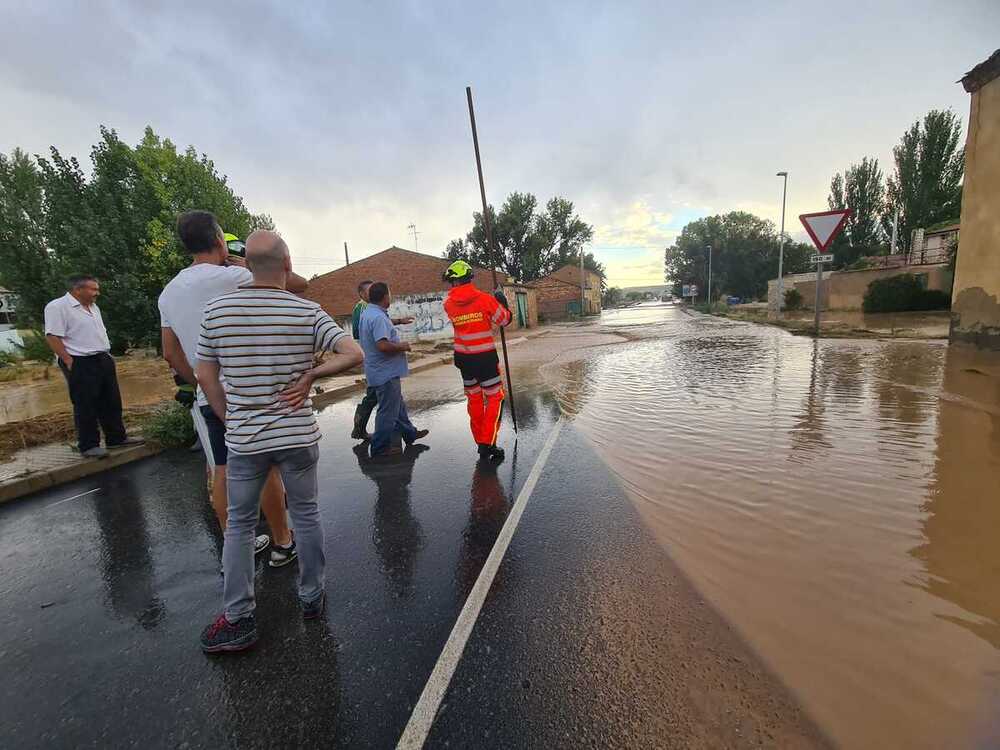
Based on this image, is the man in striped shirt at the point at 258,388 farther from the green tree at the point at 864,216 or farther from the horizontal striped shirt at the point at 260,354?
the green tree at the point at 864,216

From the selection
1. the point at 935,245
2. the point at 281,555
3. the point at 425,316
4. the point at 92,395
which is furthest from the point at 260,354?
the point at 935,245

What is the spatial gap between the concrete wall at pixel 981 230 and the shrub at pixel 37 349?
101 feet

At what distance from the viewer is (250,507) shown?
2289mm

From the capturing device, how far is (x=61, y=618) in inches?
104

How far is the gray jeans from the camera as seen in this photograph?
224 cm

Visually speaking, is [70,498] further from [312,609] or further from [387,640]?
[387,640]

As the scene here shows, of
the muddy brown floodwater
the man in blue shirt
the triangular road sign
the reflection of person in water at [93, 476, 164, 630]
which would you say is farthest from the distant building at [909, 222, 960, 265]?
the reflection of person in water at [93, 476, 164, 630]

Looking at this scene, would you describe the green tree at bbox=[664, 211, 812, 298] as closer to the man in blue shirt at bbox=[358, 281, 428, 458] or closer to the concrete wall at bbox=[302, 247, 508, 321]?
the concrete wall at bbox=[302, 247, 508, 321]

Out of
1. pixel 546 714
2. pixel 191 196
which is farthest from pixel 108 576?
pixel 191 196

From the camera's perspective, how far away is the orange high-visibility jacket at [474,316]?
4.61m

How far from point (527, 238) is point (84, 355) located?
5384 cm

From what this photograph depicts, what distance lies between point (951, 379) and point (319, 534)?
868 cm

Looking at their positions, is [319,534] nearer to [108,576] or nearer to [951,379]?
[108,576]

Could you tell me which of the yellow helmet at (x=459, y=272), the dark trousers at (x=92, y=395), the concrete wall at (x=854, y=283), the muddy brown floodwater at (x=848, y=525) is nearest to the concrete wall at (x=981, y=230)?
the muddy brown floodwater at (x=848, y=525)
